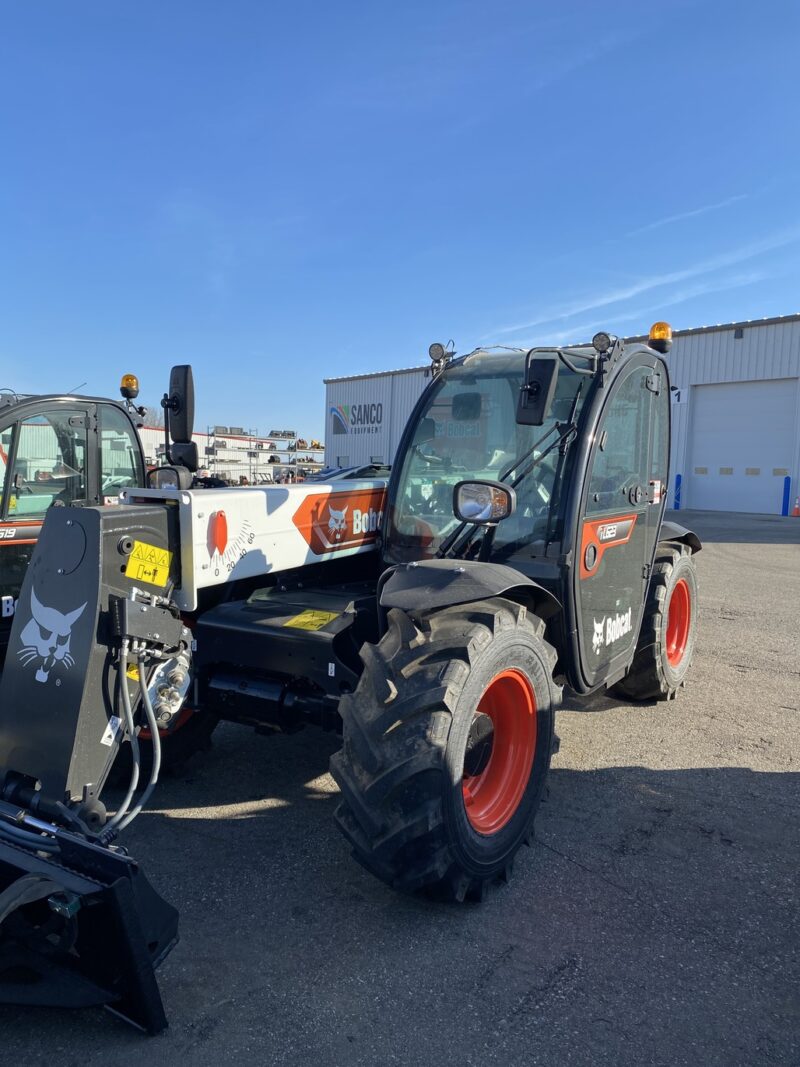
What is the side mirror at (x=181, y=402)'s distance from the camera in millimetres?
3785

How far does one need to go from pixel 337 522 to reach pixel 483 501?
1010mm

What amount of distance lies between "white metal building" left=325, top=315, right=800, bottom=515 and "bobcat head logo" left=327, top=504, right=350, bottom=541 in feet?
67.2

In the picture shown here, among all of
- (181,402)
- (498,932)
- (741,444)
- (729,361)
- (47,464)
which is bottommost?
(498,932)

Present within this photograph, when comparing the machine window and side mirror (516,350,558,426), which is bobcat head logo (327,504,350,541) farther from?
the machine window

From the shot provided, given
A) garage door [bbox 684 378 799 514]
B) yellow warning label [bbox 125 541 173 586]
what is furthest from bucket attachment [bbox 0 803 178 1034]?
garage door [bbox 684 378 799 514]

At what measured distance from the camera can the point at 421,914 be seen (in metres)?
2.88

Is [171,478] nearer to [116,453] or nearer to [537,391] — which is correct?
[537,391]

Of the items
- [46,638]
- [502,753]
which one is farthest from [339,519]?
[46,638]

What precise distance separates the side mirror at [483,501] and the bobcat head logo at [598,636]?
3.25 ft

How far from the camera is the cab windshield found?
3729 mm

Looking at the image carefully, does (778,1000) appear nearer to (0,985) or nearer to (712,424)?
(0,985)

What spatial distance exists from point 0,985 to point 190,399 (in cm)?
Result: 253

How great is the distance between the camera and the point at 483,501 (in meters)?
3.31

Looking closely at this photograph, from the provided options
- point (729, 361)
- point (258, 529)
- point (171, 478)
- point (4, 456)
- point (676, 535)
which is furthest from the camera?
point (729, 361)
